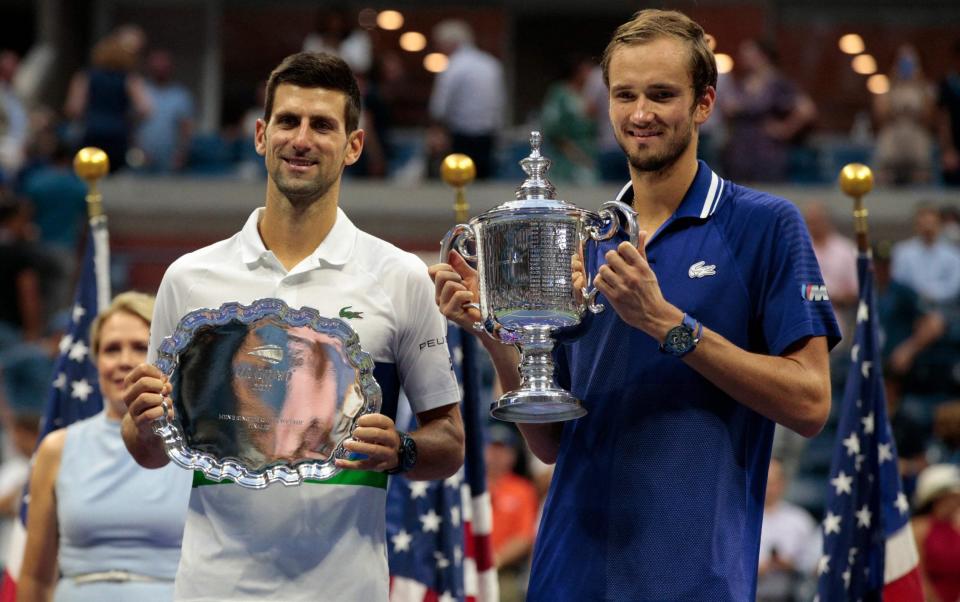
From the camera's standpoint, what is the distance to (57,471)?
424 cm

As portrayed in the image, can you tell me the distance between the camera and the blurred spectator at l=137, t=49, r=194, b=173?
13.2 meters

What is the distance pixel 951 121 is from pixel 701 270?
9.69 m

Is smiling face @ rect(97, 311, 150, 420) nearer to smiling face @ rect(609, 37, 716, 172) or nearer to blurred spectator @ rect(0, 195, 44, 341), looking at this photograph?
smiling face @ rect(609, 37, 716, 172)

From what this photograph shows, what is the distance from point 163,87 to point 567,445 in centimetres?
1109

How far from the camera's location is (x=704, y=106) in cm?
306

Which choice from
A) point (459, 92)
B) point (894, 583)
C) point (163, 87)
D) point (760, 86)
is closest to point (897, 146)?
point (760, 86)

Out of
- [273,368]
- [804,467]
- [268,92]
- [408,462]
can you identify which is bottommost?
[804,467]

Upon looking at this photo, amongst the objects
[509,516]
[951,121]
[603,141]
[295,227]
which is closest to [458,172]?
[295,227]

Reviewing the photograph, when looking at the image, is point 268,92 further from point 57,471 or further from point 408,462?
point 57,471

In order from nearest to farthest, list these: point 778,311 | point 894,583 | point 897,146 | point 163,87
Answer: point 778,311 → point 894,583 → point 897,146 → point 163,87

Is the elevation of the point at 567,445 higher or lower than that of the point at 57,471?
higher

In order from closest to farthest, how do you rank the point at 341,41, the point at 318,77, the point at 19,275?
the point at 318,77, the point at 19,275, the point at 341,41

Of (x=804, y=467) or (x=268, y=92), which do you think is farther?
(x=804, y=467)

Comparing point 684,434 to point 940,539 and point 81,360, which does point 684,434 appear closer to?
point 81,360
